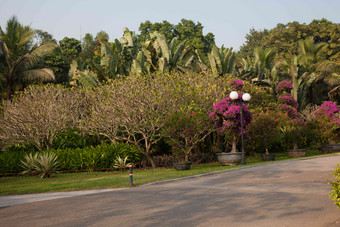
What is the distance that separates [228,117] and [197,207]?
39.0ft

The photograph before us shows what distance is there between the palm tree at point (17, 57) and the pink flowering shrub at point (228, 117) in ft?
54.6

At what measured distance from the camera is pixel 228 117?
19.5 m

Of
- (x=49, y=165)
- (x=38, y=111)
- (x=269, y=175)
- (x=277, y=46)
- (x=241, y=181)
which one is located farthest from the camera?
(x=277, y=46)

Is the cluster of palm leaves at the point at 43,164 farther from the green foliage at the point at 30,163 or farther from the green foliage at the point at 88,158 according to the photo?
the green foliage at the point at 88,158

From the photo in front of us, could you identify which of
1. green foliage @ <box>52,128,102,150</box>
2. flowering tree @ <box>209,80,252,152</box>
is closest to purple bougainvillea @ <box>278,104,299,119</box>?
flowering tree @ <box>209,80,252,152</box>

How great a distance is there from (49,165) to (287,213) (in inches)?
540

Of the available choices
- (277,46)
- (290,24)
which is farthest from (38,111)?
(290,24)

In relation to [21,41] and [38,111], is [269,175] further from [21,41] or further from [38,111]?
[21,41]

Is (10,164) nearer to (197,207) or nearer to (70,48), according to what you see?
(197,207)

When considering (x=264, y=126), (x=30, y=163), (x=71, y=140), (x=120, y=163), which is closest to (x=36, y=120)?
(x=30, y=163)

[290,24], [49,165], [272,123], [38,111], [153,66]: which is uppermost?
[290,24]

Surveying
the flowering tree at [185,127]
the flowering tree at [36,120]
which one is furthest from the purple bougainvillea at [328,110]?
the flowering tree at [36,120]

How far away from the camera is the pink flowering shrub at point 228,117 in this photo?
19.4 m

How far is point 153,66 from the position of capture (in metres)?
27.8
